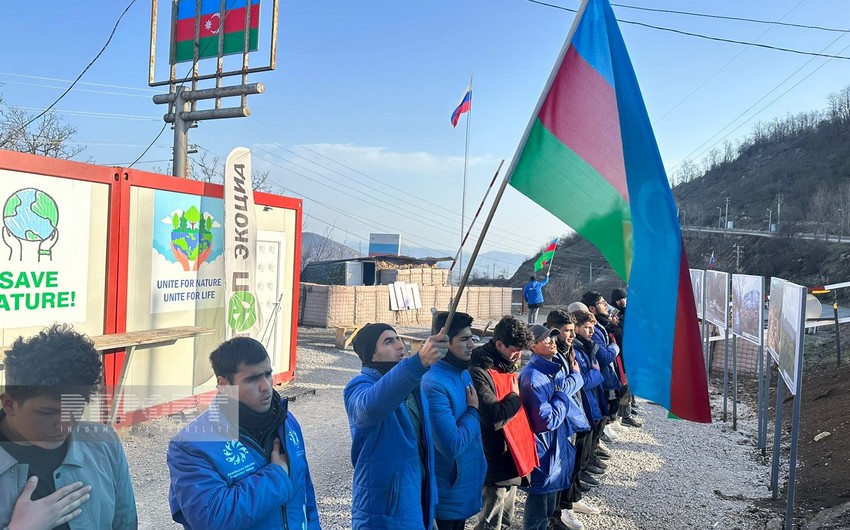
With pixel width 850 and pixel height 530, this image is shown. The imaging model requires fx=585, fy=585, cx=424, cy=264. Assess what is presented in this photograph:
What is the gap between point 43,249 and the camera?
6.10m

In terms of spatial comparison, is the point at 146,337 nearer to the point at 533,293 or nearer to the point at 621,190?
the point at 621,190

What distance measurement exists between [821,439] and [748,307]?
1846mm

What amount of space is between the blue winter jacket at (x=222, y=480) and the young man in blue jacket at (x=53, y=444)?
225 millimetres

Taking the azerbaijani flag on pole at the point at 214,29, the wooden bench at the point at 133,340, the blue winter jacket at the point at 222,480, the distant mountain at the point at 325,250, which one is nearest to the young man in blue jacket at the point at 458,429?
the blue winter jacket at the point at 222,480

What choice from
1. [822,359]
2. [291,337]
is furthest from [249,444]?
[822,359]

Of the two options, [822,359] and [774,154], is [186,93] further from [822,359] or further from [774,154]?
[774,154]

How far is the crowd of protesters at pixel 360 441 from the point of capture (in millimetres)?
1758

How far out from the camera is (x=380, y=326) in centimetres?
306

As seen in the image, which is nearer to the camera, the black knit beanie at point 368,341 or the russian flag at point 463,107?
the black knit beanie at point 368,341

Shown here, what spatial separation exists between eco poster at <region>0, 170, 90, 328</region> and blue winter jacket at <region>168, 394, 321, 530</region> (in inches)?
192

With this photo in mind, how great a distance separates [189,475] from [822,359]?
15.5 metres

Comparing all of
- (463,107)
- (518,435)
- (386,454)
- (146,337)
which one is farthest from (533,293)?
(386,454)

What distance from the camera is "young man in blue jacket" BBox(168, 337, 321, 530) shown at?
6.44 feet

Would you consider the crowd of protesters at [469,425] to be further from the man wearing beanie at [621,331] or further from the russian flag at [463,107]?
the russian flag at [463,107]
